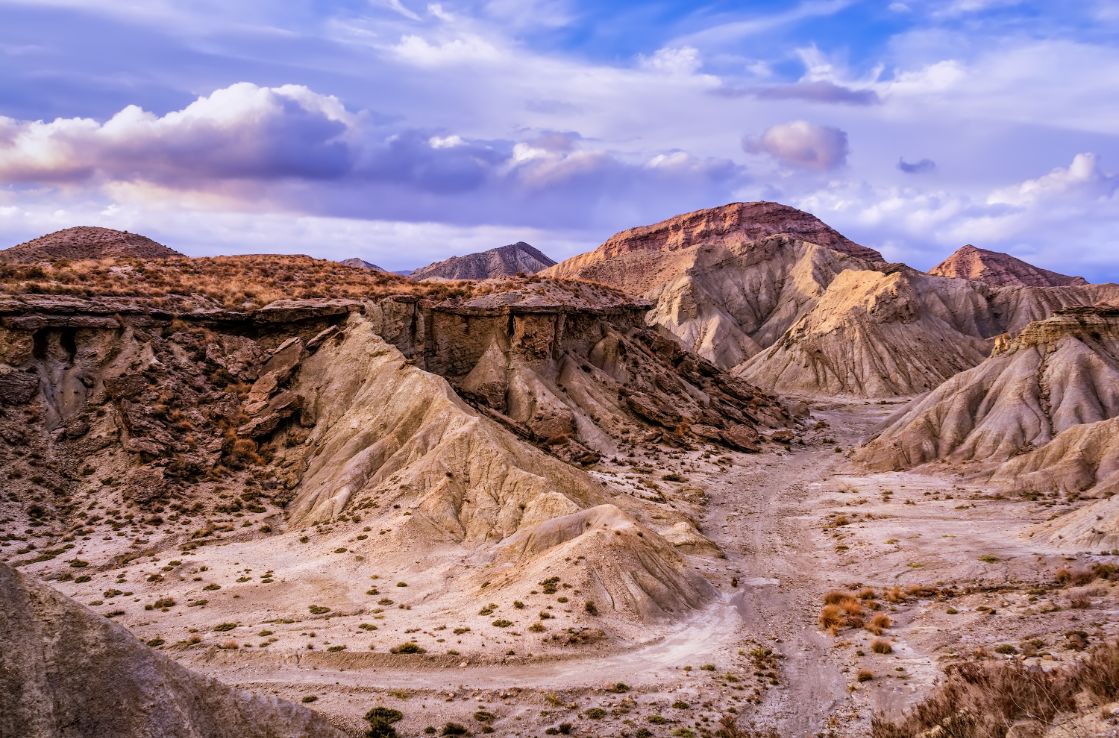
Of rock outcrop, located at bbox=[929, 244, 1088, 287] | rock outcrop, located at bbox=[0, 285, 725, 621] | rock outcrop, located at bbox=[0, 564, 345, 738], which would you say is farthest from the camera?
rock outcrop, located at bbox=[929, 244, 1088, 287]

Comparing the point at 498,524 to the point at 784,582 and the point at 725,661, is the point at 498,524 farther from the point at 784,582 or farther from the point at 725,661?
the point at 725,661

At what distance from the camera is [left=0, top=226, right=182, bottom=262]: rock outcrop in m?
62.6

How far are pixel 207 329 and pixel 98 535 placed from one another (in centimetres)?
1563

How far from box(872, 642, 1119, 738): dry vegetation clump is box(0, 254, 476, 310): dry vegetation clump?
131ft

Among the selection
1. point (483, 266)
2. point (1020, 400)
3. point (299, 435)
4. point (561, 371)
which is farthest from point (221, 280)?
point (483, 266)

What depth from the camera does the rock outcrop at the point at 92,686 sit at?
9.17 m

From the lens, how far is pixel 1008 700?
12.5 metres

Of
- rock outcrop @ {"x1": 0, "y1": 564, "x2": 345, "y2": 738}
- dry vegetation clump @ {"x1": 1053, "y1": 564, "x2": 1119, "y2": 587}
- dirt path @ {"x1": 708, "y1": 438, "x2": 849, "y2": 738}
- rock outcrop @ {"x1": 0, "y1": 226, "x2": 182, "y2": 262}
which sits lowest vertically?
dirt path @ {"x1": 708, "y1": 438, "x2": 849, "y2": 738}

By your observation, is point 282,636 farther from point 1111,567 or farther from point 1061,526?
point 1061,526

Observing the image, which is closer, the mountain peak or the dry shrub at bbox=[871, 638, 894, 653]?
the dry shrub at bbox=[871, 638, 894, 653]

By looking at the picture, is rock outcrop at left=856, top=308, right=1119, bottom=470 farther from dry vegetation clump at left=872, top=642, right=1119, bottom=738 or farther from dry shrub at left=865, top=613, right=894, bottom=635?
dry vegetation clump at left=872, top=642, right=1119, bottom=738

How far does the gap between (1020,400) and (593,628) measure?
4366cm

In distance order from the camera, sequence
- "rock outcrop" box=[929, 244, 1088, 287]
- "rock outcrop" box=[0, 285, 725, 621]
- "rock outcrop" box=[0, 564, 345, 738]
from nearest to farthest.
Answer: "rock outcrop" box=[0, 564, 345, 738] → "rock outcrop" box=[0, 285, 725, 621] → "rock outcrop" box=[929, 244, 1088, 287]

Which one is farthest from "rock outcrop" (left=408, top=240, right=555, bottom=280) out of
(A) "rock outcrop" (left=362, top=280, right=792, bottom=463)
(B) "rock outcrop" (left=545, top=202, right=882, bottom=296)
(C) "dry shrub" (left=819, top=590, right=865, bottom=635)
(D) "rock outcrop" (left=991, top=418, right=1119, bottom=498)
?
(C) "dry shrub" (left=819, top=590, right=865, bottom=635)
